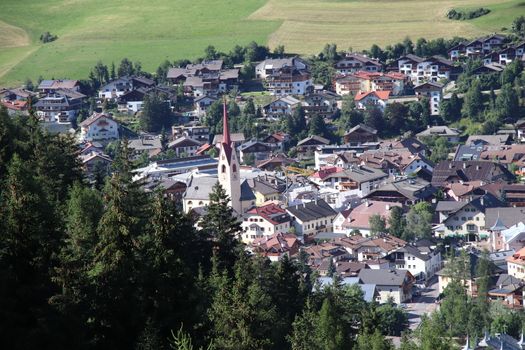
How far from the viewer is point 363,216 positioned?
100 feet

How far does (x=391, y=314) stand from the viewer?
2253 cm

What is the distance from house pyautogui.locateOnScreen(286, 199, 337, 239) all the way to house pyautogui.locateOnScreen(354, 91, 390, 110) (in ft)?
40.6

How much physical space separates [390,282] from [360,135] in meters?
16.2

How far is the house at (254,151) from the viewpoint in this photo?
3984cm

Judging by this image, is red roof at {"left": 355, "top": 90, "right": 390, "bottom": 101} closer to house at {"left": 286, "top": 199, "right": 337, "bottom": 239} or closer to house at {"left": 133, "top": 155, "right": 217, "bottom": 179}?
house at {"left": 133, "top": 155, "right": 217, "bottom": 179}

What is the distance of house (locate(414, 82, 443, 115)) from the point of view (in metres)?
42.6

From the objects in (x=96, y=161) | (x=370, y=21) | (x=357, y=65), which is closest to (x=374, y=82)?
(x=357, y=65)

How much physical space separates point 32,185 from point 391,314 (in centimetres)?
1165

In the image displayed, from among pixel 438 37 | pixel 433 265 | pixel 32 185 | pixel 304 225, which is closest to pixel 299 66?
pixel 438 37

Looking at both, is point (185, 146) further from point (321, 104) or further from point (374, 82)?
point (374, 82)

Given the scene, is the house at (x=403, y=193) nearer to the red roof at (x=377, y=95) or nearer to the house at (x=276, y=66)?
the red roof at (x=377, y=95)

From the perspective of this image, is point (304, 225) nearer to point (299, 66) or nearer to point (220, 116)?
point (220, 116)

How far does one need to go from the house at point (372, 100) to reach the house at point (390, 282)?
18444 millimetres

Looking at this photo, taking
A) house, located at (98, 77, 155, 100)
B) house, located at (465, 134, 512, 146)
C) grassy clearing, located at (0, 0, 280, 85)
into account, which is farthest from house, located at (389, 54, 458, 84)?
house, located at (98, 77, 155, 100)
